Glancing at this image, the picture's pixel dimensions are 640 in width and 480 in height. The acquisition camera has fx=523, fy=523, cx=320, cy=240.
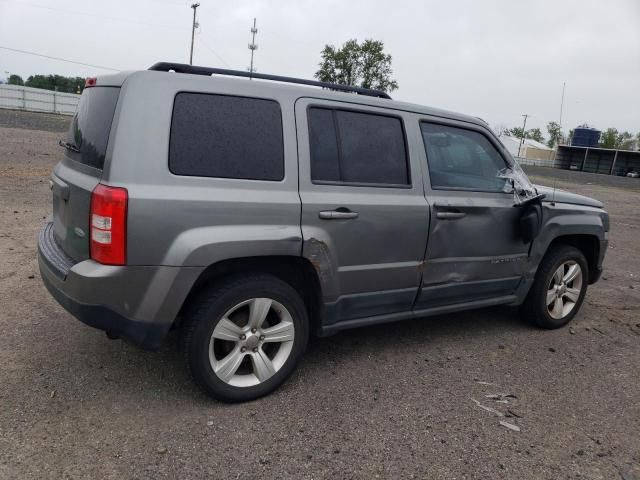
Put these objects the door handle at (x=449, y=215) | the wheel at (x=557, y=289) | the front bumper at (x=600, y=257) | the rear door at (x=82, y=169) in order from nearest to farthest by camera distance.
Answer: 1. the rear door at (x=82, y=169)
2. the door handle at (x=449, y=215)
3. the wheel at (x=557, y=289)
4. the front bumper at (x=600, y=257)

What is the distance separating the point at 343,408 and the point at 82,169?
6.74 ft

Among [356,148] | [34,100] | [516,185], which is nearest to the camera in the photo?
[356,148]

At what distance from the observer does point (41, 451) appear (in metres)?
2.52

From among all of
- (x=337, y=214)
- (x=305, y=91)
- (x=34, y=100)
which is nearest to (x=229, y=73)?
(x=305, y=91)

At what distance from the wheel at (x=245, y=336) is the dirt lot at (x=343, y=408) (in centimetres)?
14

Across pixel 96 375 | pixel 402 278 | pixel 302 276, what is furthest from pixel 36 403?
pixel 402 278

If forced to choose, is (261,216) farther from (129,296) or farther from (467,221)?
(467,221)

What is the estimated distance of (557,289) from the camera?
4617mm

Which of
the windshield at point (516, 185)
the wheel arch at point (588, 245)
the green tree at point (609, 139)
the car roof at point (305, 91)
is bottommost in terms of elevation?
the wheel arch at point (588, 245)

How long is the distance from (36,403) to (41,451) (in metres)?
0.47

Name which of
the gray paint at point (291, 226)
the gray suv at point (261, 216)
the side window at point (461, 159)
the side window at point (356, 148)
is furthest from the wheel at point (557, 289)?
the side window at point (356, 148)

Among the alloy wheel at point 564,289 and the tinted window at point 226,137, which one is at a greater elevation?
the tinted window at point 226,137

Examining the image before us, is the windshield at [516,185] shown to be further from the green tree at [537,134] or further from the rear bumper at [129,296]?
the green tree at [537,134]

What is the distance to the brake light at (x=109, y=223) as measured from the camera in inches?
102
